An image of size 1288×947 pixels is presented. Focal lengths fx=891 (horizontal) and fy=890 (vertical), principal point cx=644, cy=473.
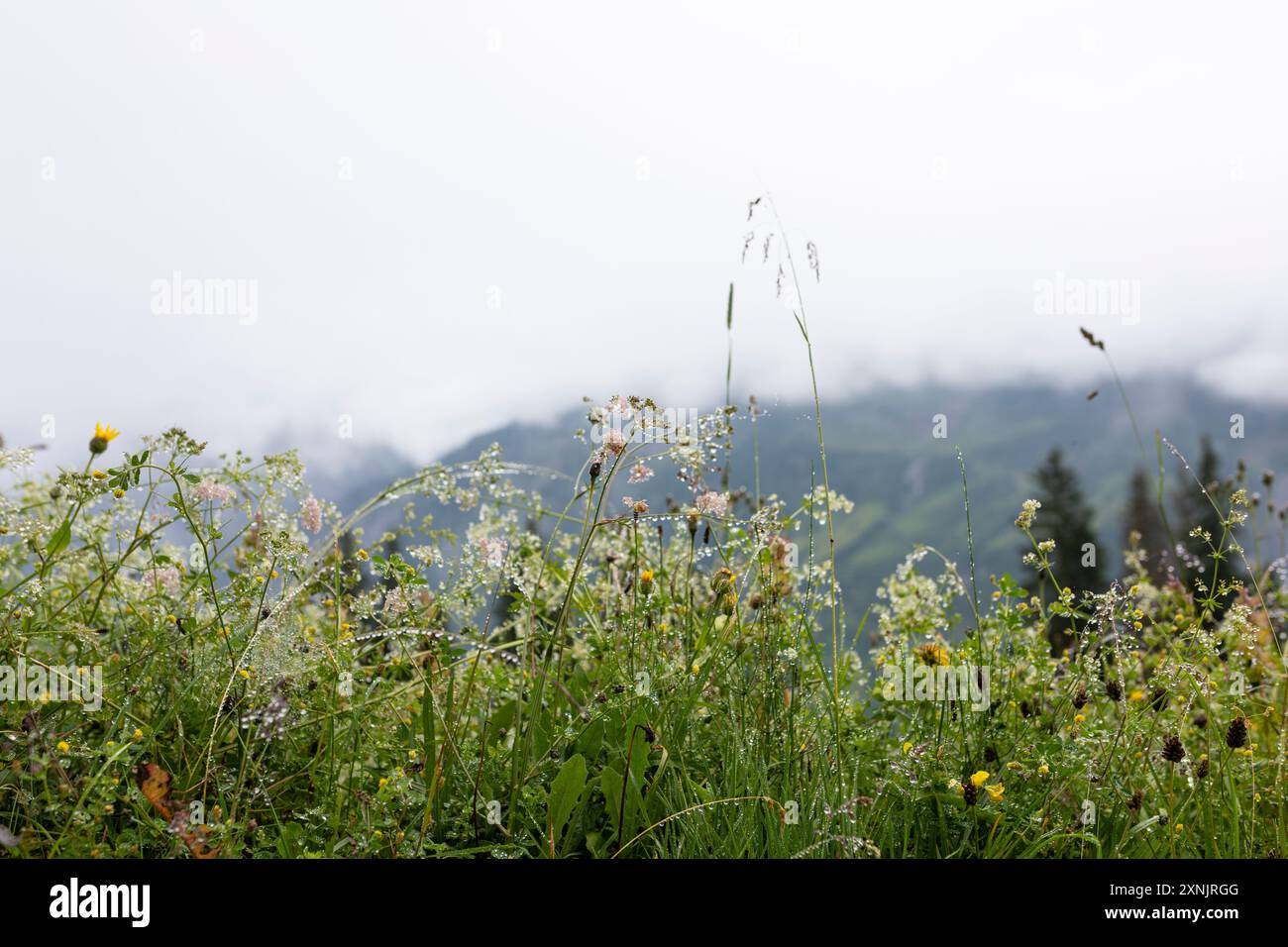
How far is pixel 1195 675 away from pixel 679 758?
1621mm

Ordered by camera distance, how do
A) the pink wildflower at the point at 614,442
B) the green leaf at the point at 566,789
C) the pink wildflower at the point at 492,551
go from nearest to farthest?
the green leaf at the point at 566,789
the pink wildflower at the point at 614,442
the pink wildflower at the point at 492,551

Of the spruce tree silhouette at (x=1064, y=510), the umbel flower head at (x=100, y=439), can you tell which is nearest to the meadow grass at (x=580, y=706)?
the umbel flower head at (x=100, y=439)

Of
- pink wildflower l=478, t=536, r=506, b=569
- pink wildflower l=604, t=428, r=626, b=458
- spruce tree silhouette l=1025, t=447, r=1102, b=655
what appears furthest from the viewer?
spruce tree silhouette l=1025, t=447, r=1102, b=655

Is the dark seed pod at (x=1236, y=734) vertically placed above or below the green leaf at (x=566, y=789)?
above

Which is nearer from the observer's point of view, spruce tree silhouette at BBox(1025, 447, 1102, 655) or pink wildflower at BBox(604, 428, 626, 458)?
pink wildflower at BBox(604, 428, 626, 458)

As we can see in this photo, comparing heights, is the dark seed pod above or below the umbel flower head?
below

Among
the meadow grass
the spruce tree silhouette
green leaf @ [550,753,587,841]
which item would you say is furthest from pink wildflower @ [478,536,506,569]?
the spruce tree silhouette

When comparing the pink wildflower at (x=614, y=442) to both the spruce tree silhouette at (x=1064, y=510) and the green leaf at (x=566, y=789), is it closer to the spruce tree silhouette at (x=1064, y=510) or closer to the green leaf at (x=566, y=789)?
the green leaf at (x=566, y=789)

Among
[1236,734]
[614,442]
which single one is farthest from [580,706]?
[1236,734]

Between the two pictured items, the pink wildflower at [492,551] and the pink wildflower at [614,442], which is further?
the pink wildflower at [492,551]

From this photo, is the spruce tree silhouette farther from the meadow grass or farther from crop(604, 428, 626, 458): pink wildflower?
crop(604, 428, 626, 458): pink wildflower
